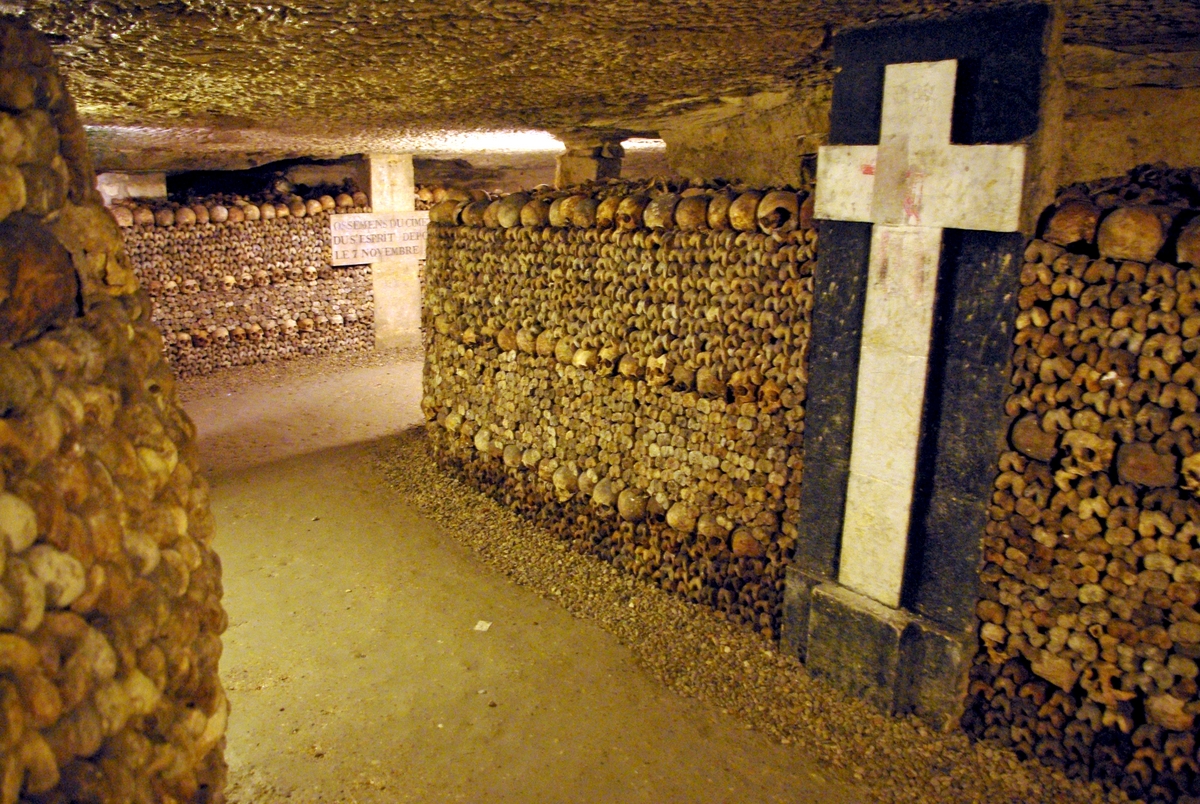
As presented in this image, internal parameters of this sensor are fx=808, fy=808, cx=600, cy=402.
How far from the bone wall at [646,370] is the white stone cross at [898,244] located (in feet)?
1.18

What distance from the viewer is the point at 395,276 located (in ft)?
36.5

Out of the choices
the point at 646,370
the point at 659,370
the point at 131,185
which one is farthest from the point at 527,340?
the point at 131,185

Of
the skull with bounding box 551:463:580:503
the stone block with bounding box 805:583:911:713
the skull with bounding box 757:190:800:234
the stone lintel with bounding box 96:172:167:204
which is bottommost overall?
the stone block with bounding box 805:583:911:713

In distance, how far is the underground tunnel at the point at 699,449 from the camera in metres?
1.91

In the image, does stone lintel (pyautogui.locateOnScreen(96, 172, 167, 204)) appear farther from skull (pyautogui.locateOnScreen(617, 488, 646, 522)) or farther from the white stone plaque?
skull (pyautogui.locateOnScreen(617, 488, 646, 522))

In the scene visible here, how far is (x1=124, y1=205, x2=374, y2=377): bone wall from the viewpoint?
9.23 meters

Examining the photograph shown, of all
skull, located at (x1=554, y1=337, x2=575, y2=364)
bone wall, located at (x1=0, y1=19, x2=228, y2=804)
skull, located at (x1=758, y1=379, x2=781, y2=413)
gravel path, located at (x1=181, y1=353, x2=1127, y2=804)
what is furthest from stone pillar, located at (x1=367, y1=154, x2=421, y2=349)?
bone wall, located at (x1=0, y1=19, x2=228, y2=804)

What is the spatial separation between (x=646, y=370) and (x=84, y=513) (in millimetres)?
3151

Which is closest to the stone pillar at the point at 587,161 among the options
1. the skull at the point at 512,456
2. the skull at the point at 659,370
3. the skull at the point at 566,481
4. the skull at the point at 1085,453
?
the skull at the point at 512,456

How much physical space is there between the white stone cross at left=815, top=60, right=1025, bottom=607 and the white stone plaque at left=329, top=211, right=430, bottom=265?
795 centimetres

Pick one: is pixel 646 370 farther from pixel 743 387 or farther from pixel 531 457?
pixel 531 457

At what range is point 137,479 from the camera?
6.59ft

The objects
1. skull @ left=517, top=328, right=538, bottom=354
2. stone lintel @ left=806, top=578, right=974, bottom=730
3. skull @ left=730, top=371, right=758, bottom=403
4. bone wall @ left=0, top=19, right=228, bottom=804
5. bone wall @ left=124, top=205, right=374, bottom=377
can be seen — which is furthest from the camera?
bone wall @ left=124, top=205, right=374, bottom=377

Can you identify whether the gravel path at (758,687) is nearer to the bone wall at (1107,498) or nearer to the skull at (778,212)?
the bone wall at (1107,498)
